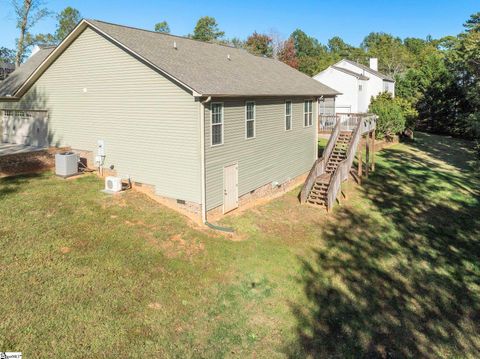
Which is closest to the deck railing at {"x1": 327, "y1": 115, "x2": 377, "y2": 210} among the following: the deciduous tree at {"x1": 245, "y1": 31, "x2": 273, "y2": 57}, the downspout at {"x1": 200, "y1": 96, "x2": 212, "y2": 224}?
the downspout at {"x1": 200, "y1": 96, "x2": 212, "y2": 224}

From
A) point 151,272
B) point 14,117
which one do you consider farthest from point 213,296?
point 14,117

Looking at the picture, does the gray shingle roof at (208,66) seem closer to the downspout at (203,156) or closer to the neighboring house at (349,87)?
the downspout at (203,156)

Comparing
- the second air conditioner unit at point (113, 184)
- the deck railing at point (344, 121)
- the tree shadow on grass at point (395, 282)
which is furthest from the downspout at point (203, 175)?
the deck railing at point (344, 121)

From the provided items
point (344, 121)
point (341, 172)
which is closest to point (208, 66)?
point (341, 172)

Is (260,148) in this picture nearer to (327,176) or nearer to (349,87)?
(327,176)

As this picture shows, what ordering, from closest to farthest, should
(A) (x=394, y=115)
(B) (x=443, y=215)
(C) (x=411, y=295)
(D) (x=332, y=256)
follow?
(C) (x=411, y=295), (D) (x=332, y=256), (B) (x=443, y=215), (A) (x=394, y=115)

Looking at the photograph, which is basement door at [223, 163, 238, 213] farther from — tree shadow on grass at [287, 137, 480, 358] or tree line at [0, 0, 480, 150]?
tree line at [0, 0, 480, 150]

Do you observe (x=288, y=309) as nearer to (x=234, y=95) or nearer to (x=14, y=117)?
(x=234, y=95)
